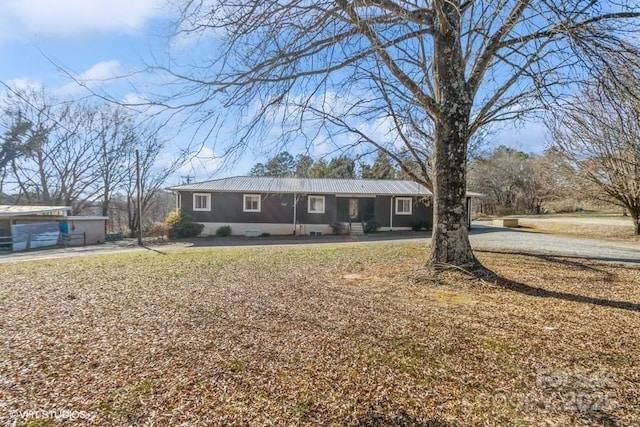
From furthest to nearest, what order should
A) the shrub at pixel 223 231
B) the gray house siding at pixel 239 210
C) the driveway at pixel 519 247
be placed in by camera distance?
the gray house siding at pixel 239 210 → the shrub at pixel 223 231 → the driveway at pixel 519 247

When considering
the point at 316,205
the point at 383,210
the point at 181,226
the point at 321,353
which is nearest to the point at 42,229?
the point at 181,226

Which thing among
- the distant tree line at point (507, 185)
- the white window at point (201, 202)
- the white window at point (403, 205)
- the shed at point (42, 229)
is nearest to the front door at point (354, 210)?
the white window at point (403, 205)

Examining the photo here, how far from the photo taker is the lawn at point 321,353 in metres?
2.24

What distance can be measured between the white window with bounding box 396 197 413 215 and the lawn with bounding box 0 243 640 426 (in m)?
15.8

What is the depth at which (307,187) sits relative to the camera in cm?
2127

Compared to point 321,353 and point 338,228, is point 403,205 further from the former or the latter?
point 321,353

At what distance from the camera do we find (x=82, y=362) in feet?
9.49

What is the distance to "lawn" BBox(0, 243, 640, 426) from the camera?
2238 mm

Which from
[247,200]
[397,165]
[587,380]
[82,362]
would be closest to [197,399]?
[82,362]

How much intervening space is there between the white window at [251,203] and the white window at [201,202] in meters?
2.16

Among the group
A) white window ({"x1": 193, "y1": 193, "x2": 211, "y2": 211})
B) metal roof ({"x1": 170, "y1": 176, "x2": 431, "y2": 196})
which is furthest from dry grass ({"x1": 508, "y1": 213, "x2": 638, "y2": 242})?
white window ({"x1": 193, "y1": 193, "x2": 211, "y2": 211})

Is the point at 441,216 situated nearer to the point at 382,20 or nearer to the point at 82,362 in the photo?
the point at 382,20

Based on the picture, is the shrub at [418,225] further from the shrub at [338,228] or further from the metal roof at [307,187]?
the shrub at [338,228]

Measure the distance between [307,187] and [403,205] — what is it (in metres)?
6.35
